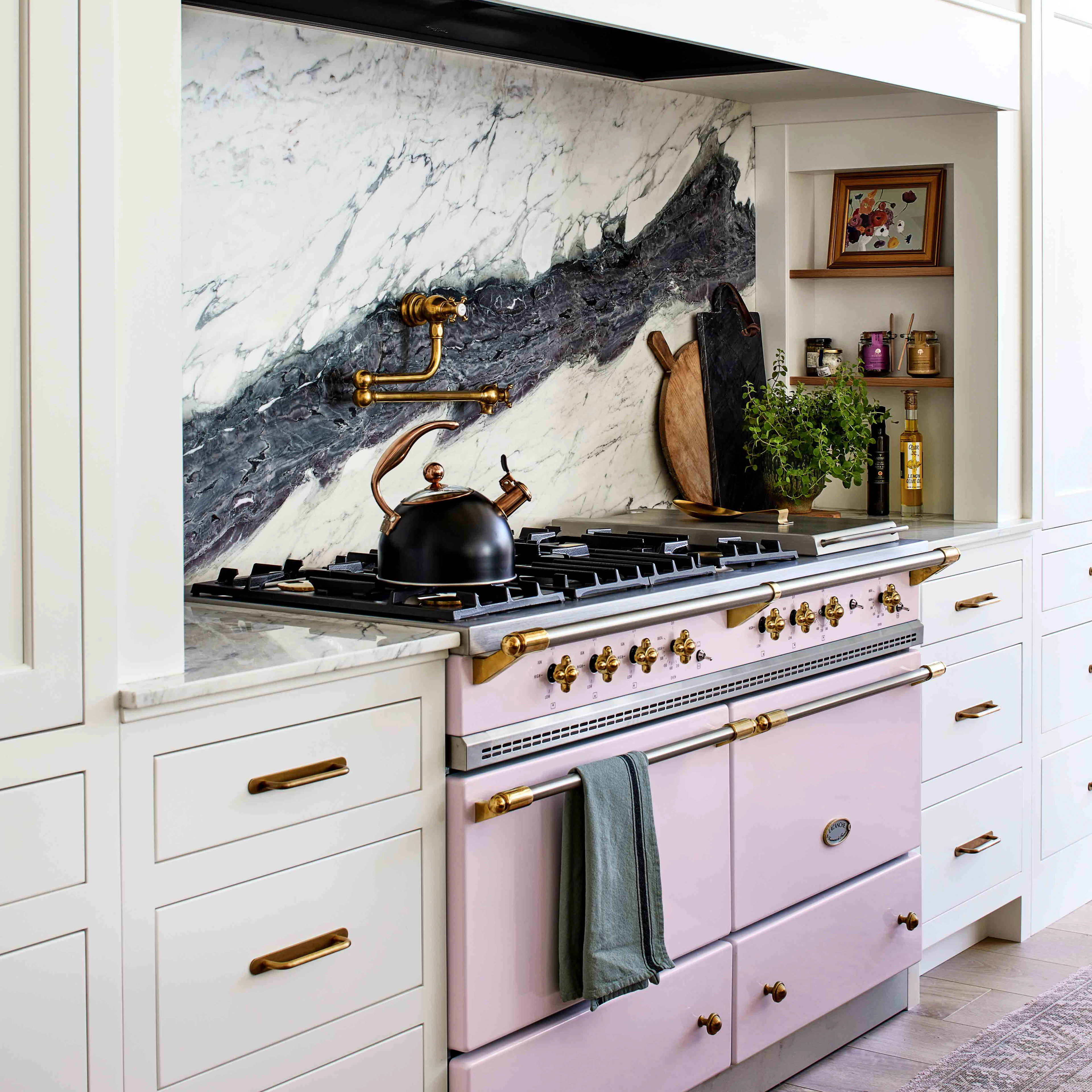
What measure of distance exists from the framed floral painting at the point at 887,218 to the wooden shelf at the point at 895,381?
275 millimetres

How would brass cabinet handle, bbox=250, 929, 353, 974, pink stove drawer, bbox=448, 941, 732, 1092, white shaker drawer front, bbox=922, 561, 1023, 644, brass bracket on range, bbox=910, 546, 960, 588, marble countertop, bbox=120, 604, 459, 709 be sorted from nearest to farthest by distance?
marble countertop, bbox=120, 604, 459, 709
brass cabinet handle, bbox=250, 929, 353, 974
pink stove drawer, bbox=448, 941, 732, 1092
brass bracket on range, bbox=910, 546, 960, 588
white shaker drawer front, bbox=922, 561, 1023, 644

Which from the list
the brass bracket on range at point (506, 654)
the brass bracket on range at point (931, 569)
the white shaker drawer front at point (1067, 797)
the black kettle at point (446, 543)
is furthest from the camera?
the white shaker drawer front at point (1067, 797)

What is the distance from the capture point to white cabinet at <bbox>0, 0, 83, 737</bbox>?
1.52m

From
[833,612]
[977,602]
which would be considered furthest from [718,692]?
[977,602]

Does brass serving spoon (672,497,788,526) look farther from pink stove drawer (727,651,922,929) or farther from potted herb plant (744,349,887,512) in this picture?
pink stove drawer (727,651,922,929)

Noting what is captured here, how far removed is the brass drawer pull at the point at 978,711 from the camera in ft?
10.2

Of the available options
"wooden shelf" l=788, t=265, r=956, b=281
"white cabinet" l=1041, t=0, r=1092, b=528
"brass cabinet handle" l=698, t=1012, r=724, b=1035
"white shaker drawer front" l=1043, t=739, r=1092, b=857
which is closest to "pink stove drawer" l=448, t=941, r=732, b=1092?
"brass cabinet handle" l=698, t=1012, r=724, b=1035

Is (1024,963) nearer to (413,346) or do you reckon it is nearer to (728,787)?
(728,787)

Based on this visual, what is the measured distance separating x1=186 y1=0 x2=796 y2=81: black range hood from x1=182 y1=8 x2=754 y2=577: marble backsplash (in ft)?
0.10

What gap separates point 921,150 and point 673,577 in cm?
162

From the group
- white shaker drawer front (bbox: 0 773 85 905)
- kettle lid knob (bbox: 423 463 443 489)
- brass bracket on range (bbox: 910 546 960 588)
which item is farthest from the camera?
brass bracket on range (bbox: 910 546 960 588)

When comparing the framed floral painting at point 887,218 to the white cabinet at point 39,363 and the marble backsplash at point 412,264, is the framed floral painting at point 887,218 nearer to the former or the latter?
the marble backsplash at point 412,264

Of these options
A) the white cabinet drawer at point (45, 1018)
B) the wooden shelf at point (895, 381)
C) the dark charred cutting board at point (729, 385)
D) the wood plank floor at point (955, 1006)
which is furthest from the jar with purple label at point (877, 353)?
the white cabinet drawer at point (45, 1018)

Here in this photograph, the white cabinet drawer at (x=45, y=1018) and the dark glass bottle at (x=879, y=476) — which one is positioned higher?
the dark glass bottle at (x=879, y=476)
